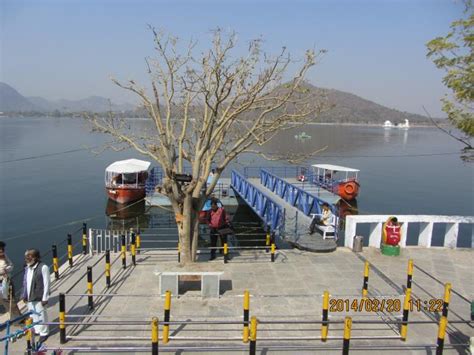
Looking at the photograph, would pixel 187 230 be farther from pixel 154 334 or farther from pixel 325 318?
pixel 154 334

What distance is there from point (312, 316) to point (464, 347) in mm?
2883

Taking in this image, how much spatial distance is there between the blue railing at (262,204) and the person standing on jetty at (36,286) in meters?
10.8

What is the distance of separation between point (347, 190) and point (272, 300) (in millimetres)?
28446

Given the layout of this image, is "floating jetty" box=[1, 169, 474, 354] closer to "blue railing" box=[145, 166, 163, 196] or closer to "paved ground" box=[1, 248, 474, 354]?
"paved ground" box=[1, 248, 474, 354]

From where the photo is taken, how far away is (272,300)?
381 inches

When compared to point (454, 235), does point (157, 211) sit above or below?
below

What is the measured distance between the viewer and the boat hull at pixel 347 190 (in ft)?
120

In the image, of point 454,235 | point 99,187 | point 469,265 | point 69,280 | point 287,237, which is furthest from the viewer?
point 99,187

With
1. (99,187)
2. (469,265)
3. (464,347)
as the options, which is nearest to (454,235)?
(469,265)

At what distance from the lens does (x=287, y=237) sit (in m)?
15.8

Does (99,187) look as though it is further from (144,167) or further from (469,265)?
(469,265)
